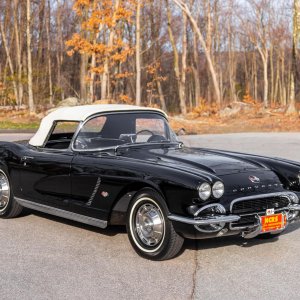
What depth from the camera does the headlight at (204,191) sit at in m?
4.74

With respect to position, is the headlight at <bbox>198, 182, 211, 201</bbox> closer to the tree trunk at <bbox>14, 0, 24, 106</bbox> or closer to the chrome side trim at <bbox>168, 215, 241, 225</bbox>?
the chrome side trim at <bbox>168, 215, 241, 225</bbox>

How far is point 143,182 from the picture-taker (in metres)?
5.07

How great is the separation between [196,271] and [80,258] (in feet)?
3.75

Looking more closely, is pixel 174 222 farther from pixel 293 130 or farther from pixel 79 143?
pixel 293 130

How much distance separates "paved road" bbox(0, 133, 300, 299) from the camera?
4.18m

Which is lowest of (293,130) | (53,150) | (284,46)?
(293,130)

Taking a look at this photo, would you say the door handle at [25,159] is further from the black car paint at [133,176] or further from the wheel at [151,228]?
the wheel at [151,228]

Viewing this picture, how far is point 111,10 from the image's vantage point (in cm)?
2856

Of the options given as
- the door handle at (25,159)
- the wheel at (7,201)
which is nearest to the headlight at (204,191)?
the door handle at (25,159)

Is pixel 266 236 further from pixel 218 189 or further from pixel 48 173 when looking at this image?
pixel 48 173

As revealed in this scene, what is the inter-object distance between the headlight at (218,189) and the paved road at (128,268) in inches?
25.1

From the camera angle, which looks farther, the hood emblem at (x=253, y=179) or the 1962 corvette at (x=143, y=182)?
the hood emblem at (x=253, y=179)

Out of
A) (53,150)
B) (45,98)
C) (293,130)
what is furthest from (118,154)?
(45,98)

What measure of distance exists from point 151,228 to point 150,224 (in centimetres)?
4
